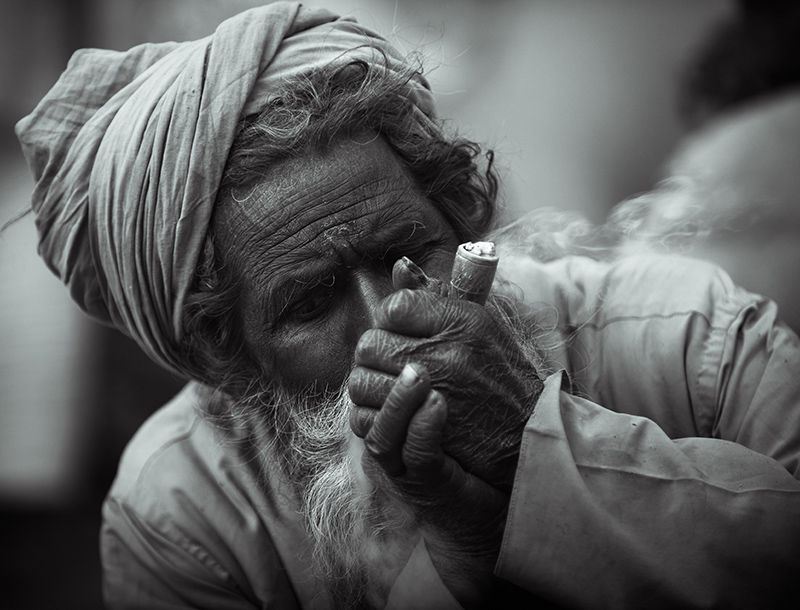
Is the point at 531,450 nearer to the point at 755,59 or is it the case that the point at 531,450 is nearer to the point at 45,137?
the point at 45,137

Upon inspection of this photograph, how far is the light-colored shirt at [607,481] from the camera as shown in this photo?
1.37 metres

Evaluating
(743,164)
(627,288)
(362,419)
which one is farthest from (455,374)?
(743,164)

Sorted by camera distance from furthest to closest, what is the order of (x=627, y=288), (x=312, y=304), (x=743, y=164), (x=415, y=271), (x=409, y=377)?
(x=743, y=164)
(x=627, y=288)
(x=312, y=304)
(x=415, y=271)
(x=409, y=377)

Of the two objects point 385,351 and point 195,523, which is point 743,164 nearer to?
point 385,351

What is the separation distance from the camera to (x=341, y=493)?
183 centimetres

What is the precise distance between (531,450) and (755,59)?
3.79 m

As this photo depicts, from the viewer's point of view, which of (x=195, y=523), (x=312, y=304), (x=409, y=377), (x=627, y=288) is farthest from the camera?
(x=195, y=523)

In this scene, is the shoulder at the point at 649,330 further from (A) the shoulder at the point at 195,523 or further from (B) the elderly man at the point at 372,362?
(A) the shoulder at the point at 195,523

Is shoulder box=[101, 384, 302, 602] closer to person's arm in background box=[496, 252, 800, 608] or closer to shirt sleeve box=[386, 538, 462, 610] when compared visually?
shirt sleeve box=[386, 538, 462, 610]

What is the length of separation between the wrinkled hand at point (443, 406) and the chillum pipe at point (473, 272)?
40 mm

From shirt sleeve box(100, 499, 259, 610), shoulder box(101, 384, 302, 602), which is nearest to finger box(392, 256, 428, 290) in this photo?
shoulder box(101, 384, 302, 602)

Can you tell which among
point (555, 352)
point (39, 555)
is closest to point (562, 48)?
point (555, 352)

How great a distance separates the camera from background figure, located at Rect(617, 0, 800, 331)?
3289 millimetres

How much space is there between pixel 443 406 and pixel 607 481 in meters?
0.36
